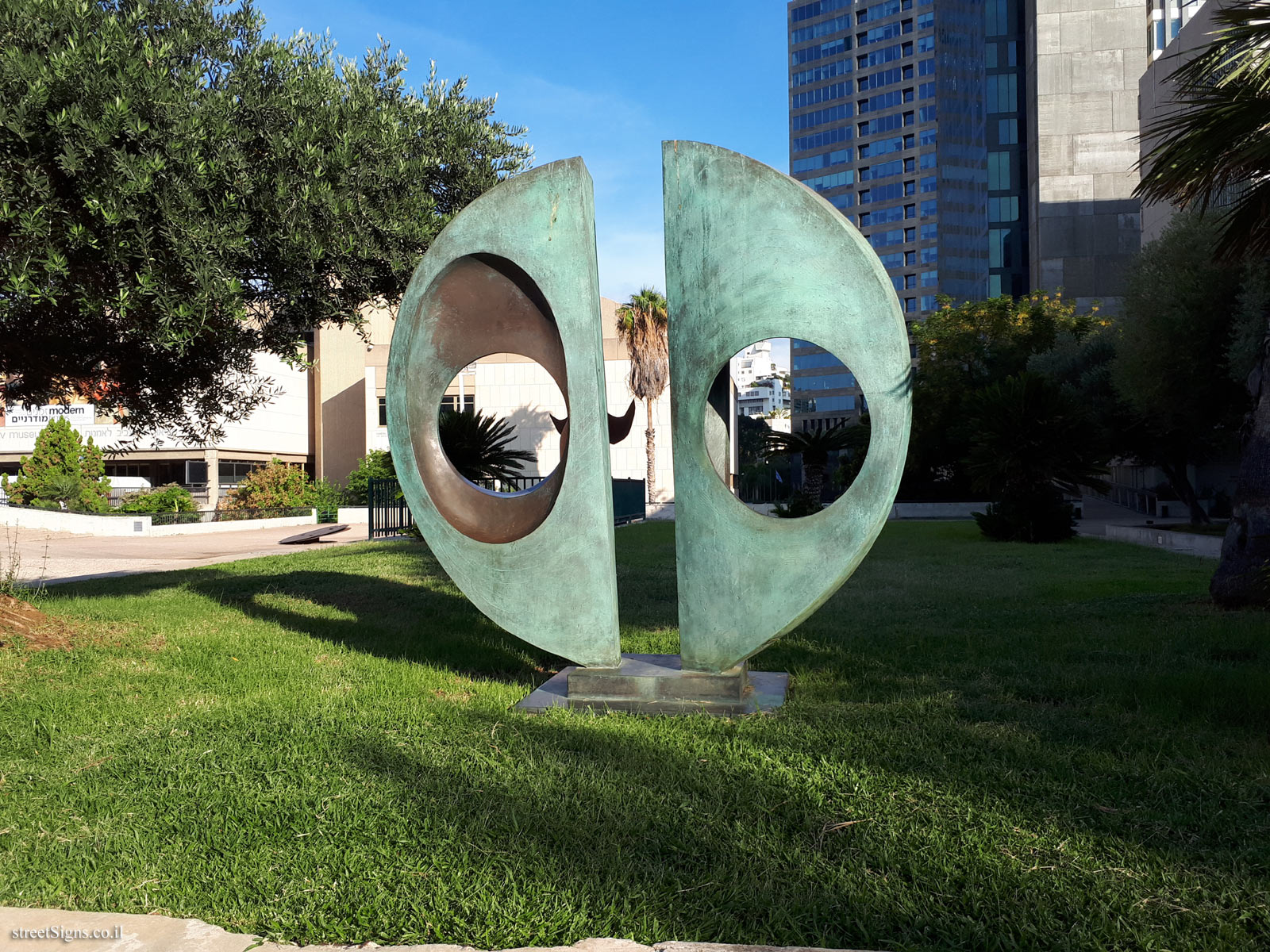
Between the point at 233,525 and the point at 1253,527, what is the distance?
1098 inches

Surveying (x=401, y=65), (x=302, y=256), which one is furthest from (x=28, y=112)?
(x=401, y=65)

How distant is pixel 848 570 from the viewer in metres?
5.55

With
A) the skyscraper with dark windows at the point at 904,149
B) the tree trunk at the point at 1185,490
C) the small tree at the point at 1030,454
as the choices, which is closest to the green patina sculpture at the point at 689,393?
the small tree at the point at 1030,454

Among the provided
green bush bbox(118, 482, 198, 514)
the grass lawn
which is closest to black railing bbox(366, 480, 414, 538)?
green bush bbox(118, 482, 198, 514)

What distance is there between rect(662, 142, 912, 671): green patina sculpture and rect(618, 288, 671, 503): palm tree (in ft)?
92.8

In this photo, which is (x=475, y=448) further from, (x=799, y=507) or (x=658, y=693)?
(x=658, y=693)

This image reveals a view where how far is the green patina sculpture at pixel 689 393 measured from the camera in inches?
218

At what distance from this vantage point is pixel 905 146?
90.8 meters

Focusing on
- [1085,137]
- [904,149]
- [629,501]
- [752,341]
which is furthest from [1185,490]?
[904,149]

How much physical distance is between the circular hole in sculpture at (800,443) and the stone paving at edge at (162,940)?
11.0 ft

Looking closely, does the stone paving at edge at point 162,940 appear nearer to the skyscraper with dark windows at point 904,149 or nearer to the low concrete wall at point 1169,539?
the low concrete wall at point 1169,539

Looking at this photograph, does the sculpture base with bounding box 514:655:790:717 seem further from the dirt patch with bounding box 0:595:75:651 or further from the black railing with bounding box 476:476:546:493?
the dirt patch with bounding box 0:595:75:651

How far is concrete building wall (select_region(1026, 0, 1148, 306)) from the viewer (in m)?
51.6

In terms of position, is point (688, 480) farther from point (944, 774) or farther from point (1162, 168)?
point (1162, 168)
